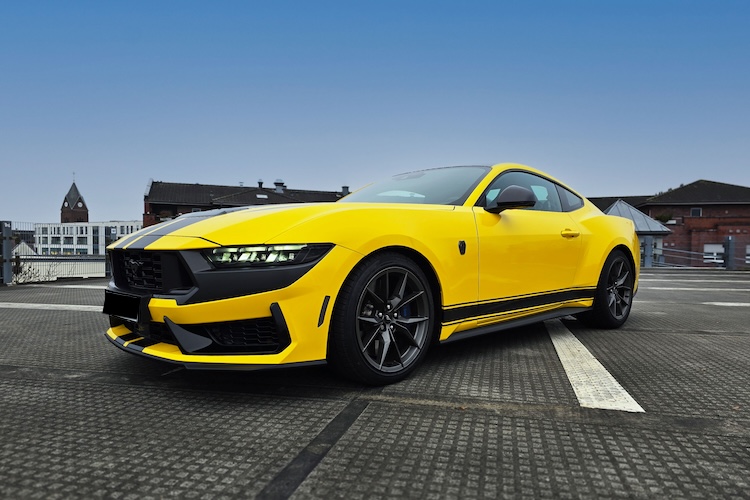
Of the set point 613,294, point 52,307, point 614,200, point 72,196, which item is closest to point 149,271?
point 613,294

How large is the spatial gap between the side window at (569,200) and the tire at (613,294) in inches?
20.9

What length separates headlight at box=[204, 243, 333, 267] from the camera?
6.93 feet

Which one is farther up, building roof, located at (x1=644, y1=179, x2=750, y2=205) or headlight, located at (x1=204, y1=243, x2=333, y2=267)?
building roof, located at (x1=644, y1=179, x2=750, y2=205)

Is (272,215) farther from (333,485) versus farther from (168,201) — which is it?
(168,201)

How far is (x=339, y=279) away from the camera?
2219mm

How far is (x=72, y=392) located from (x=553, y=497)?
7.18 feet

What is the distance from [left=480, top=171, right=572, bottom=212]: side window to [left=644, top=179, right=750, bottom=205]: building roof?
41659 millimetres

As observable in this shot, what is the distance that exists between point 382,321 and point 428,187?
131 centimetres

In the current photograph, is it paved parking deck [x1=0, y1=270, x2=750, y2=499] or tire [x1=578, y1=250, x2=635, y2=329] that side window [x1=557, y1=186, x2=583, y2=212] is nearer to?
tire [x1=578, y1=250, x2=635, y2=329]

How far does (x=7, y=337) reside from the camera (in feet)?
12.0

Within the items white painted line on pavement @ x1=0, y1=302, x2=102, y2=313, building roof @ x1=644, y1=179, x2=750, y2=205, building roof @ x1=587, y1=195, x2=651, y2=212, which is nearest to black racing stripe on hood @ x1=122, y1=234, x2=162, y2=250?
white painted line on pavement @ x1=0, y1=302, x2=102, y2=313

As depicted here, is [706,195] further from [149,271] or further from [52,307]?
[149,271]

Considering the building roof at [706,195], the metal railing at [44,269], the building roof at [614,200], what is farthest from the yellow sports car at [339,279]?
the building roof at [614,200]

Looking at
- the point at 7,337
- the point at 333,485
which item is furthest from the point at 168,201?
the point at 333,485
